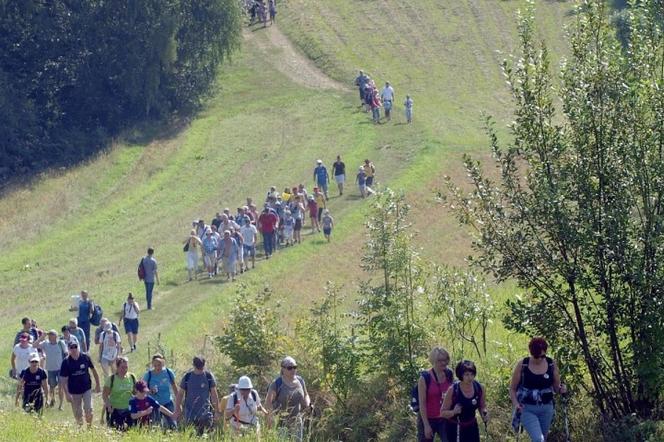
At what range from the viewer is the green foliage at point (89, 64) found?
50031 mm

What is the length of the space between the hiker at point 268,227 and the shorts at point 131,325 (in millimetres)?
8993

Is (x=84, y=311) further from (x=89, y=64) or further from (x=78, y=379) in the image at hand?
(x=89, y=64)

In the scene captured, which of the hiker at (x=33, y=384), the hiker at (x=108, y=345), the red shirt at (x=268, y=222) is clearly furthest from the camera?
the red shirt at (x=268, y=222)

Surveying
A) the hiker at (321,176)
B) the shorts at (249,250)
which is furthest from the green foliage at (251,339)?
the hiker at (321,176)

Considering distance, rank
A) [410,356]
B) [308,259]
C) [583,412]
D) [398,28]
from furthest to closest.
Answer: [398,28] < [308,259] < [410,356] < [583,412]

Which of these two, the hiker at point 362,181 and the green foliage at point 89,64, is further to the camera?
the green foliage at point 89,64

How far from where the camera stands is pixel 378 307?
62.5 feet

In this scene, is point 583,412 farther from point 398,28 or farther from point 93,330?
point 398,28

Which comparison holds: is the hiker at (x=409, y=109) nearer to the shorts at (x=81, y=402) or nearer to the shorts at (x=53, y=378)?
the shorts at (x=53, y=378)

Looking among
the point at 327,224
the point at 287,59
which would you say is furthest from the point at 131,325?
the point at 287,59

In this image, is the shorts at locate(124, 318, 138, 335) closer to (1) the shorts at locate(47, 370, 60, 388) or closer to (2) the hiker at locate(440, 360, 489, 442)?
(1) the shorts at locate(47, 370, 60, 388)

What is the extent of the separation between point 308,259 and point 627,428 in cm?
1957

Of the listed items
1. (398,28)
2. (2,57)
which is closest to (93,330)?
(2,57)

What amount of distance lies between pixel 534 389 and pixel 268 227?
827 inches
